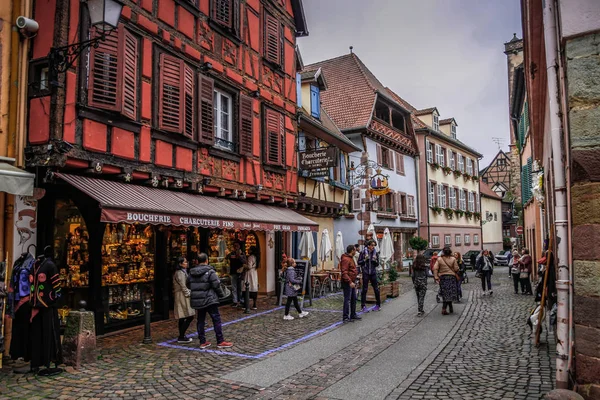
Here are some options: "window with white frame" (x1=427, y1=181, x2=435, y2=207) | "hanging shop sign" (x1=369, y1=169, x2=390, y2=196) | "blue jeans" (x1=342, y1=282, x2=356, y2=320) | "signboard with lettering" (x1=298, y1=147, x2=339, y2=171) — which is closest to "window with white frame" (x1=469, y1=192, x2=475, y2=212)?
"window with white frame" (x1=427, y1=181, x2=435, y2=207)

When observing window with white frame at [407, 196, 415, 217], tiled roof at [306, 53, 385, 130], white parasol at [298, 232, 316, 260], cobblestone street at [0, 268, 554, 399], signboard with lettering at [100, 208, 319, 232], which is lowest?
cobblestone street at [0, 268, 554, 399]

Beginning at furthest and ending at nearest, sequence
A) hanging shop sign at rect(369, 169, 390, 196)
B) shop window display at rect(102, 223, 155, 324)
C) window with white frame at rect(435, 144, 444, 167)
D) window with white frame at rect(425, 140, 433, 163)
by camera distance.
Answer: window with white frame at rect(435, 144, 444, 167)
window with white frame at rect(425, 140, 433, 163)
hanging shop sign at rect(369, 169, 390, 196)
shop window display at rect(102, 223, 155, 324)

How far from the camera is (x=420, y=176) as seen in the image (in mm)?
32875

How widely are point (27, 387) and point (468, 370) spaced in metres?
5.76

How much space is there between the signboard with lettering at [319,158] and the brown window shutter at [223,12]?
17.8 feet

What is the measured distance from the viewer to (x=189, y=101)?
36.1ft

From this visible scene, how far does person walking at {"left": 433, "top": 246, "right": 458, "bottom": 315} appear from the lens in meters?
11.7

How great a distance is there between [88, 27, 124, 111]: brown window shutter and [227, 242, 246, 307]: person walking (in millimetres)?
5577

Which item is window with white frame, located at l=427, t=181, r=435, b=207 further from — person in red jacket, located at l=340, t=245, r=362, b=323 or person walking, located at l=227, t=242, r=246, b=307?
person in red jacket, located at l=340, t=245, r=362, b=323

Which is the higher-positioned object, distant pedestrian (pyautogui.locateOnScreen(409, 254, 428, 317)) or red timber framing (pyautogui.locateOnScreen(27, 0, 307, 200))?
red timber framing (pyautogui.locateOnScreen(27, 0, 307, 200))

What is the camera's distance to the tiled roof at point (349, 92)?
2608 centimetres

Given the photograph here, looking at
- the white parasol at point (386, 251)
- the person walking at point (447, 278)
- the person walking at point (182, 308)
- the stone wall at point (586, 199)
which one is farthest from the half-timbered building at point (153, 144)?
the stone wall at point (586, 199)

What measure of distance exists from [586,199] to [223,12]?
33.8ft

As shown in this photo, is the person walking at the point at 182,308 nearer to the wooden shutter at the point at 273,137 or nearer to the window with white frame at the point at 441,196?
the wooden shutter at the point at 273,137
